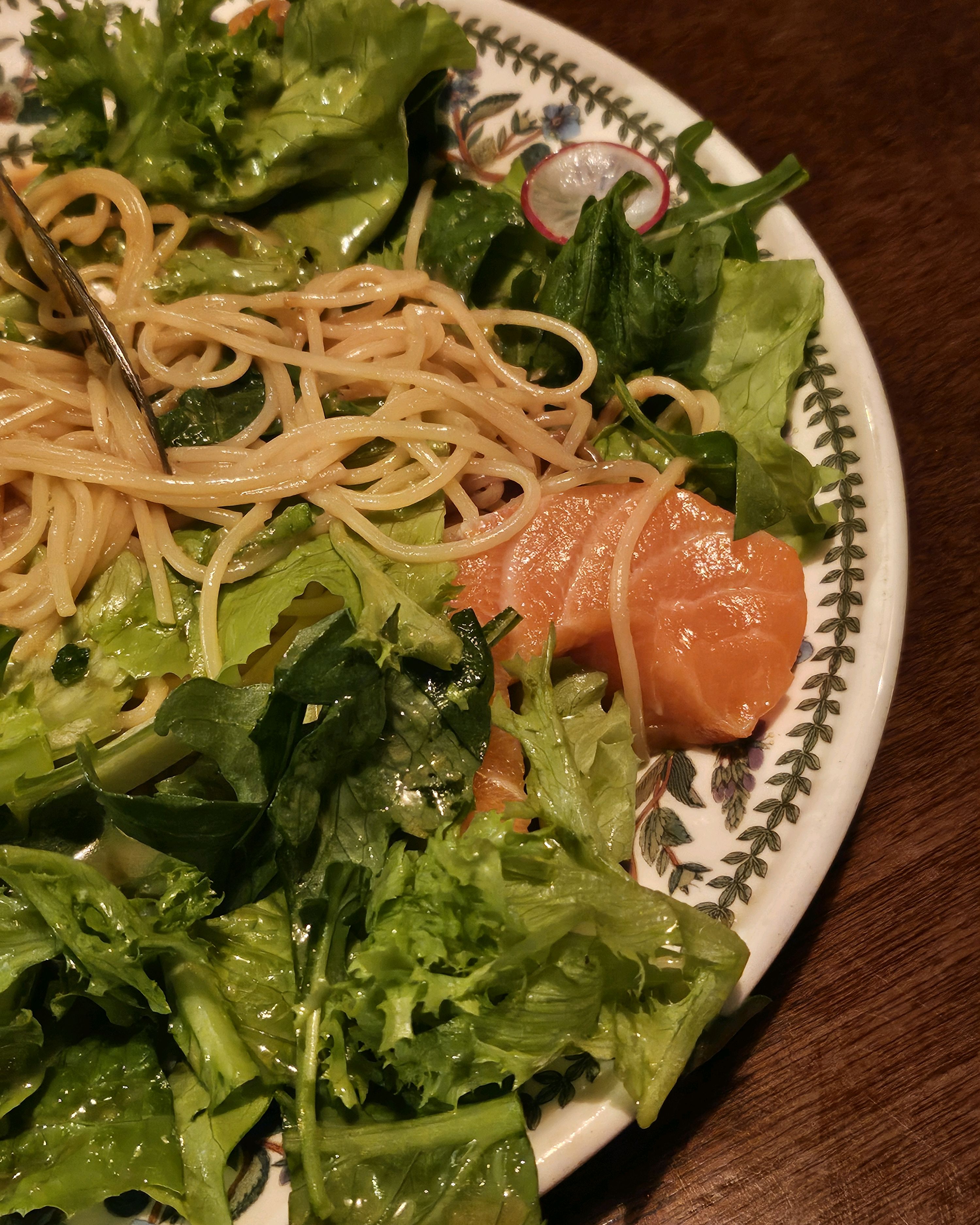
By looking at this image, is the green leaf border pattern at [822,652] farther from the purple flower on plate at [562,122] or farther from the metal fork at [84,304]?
the metal fork at [84,304]

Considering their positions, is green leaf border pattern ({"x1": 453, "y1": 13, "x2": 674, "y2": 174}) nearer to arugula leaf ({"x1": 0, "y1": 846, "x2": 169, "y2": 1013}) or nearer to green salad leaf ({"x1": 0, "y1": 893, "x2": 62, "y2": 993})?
arugula leaf ({"x1": 0, "y1": 846, "x2": 169, "y2": 1013})

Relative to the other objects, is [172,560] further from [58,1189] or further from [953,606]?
[953,606]

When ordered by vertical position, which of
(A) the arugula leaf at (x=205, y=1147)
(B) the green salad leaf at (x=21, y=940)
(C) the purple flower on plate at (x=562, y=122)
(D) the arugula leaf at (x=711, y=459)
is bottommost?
(A) the arugula leaf at (x=205, y=1147)

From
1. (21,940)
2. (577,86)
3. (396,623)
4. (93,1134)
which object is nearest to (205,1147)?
(93,1134)

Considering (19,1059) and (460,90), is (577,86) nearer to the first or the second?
(460,90)

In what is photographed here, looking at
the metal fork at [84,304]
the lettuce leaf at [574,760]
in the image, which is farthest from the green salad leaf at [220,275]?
the lettuce leaf at [574,760]

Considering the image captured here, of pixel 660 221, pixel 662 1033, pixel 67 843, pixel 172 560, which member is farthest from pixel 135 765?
pixel 660 221

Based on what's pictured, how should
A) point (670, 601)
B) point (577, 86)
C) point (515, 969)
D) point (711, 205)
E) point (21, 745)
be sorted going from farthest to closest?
point (577, 86) → point (711, 205) → point (670, 601) → point (21, 745) → point (515, 969)
